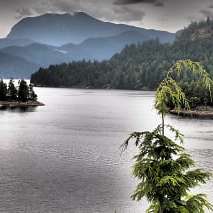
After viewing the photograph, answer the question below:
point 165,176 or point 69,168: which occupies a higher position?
Result: point 165,176

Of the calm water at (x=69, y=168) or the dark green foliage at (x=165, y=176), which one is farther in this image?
the calm water at (x=69, y=168)

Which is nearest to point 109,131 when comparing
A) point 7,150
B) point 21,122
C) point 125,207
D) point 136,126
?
point 136,126

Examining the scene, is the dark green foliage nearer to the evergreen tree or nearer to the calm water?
the evergreen tree

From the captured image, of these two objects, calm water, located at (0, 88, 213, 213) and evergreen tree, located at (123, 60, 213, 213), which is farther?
calm water, located at (0, 88, 213, 213)

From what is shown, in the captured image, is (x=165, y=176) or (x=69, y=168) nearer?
(x=165, y=176)

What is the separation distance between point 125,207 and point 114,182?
1269cm

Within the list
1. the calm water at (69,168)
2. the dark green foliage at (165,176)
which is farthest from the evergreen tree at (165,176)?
the calm water at (69,168)

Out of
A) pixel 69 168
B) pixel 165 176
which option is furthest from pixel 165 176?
pixel 69 168

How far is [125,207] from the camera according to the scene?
55.3 m

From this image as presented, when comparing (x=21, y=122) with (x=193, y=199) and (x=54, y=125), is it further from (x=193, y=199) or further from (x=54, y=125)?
(x=193, y=199)

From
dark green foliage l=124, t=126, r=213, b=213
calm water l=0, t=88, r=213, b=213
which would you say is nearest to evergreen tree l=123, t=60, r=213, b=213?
dark green foliage l=124, t=126, r=213, b=213

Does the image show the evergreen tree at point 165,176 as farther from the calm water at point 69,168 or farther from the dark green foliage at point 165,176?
the calm water at point 69,168

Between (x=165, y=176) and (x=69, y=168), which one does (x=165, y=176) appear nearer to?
(x=165, y=176)

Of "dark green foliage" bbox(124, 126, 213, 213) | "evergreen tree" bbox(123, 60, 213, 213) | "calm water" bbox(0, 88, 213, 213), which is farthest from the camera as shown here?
"calm water" bbox(0, 88, 213, 213)
